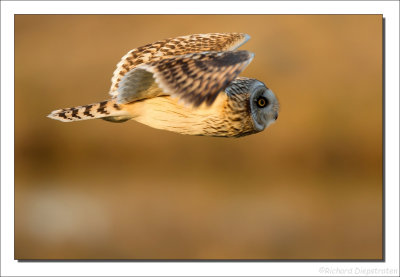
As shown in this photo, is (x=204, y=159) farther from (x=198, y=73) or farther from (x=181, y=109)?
(x=198, y=73)

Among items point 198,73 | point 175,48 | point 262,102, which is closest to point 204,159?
point 175,48

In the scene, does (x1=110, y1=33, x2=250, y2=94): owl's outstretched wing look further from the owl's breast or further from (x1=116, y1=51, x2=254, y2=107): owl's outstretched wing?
(x1=116, y1=51, x2=254, y2=107): owl's outstretched wing

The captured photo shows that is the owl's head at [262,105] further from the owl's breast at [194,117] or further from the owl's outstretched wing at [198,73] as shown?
the owl's outstretched wing at [198,73]

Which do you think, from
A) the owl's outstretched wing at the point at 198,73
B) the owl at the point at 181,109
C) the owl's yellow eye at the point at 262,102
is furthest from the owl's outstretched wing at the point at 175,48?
the owl's outstretched wing at the point at 198,73

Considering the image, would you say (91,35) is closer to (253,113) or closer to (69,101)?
(69,101)

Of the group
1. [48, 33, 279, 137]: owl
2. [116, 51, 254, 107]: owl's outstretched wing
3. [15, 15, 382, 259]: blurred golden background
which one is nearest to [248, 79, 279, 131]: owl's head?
[48, 33, 279, 137]: owl

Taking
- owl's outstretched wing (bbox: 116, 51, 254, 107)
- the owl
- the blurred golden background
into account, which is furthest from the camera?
the blurred golden background

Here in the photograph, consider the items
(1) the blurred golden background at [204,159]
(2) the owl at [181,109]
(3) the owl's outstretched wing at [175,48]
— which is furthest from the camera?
(1) the blurred golden background at [204,159]
